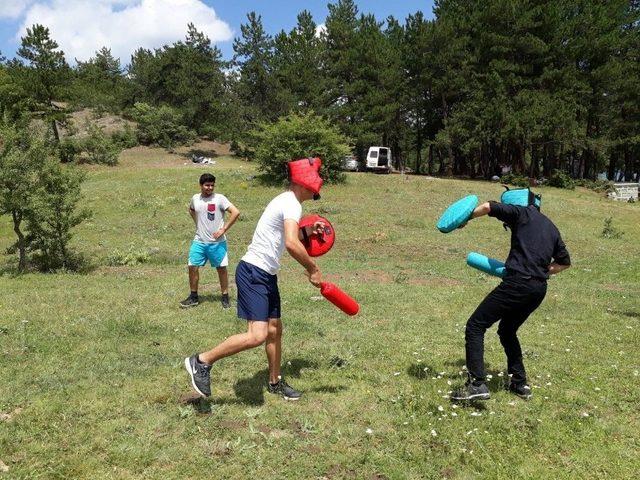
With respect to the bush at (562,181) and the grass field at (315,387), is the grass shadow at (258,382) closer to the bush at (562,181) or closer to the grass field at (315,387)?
the grass field at (315,387)

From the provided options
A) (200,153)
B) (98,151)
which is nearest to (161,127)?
(200,153)

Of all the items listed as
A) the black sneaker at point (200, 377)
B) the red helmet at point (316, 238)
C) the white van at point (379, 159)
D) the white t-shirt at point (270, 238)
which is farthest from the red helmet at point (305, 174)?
the white van at point (379, 159)

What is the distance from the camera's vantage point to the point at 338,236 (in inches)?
693

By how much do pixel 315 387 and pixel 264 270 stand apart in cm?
145

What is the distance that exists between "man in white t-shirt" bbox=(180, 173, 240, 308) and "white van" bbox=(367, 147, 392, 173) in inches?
1459

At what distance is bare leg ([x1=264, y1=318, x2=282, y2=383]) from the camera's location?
487 cm

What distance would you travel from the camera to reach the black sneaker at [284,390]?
4.89 m

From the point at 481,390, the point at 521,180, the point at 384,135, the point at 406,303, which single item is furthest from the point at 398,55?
the point at 481,390

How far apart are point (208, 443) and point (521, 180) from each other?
113 ft

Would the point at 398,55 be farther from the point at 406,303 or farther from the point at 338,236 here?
the point at 406,303

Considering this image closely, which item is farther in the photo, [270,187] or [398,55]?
[398,55]

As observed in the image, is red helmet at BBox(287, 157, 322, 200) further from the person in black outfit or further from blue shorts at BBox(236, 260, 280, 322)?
the person in black outfit

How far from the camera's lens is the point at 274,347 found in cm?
491

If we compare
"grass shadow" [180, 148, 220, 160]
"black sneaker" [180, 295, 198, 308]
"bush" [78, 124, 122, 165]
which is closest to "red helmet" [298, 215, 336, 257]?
"black sneaker" [180, 295, 198, 308]
